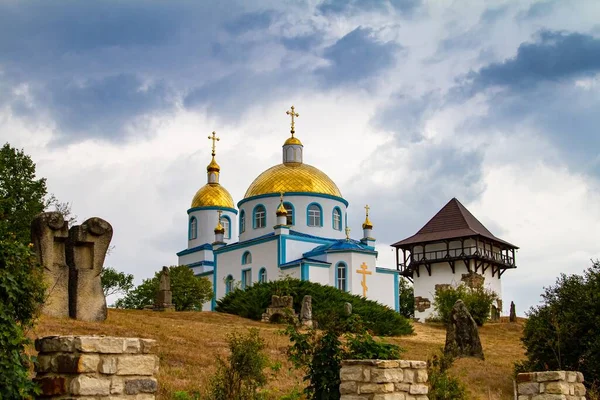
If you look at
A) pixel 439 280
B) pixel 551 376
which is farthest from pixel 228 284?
pixel 551 376

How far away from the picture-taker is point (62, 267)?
16.6m

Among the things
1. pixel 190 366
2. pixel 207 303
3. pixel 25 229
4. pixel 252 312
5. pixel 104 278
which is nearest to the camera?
pixel 190 366

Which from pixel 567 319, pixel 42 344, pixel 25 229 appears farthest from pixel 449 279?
pixel 42 344

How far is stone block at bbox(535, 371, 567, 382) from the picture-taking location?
9992mm

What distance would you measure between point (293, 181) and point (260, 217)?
2.57 metres

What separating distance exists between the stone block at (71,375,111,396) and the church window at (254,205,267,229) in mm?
35854

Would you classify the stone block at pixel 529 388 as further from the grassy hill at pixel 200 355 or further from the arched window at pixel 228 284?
the arched window at pixel 228 284

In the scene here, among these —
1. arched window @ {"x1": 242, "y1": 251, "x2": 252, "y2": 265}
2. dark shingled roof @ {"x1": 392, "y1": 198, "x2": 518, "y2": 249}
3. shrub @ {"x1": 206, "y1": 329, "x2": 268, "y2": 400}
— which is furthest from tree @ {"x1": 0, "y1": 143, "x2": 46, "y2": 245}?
shrub @ {"x1": 206, "y1": 329, "x2": 268, "y2": 400}

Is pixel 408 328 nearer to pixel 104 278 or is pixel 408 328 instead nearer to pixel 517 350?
pixel 517 350

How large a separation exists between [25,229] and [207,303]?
558 inches

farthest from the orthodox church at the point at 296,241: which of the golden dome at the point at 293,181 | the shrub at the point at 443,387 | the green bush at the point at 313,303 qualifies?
the shrub at the point at 443,387

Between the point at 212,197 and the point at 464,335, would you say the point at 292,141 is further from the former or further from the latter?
the point at 464,335

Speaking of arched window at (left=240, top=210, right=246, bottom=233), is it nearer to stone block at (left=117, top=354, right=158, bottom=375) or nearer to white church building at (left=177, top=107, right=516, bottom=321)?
white church building at (left=177, top=107, right=516, bottom=321)

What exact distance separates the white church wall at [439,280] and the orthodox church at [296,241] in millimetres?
4765
